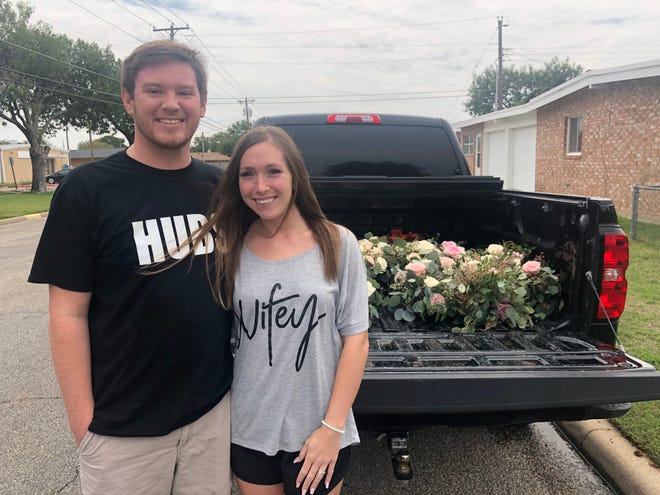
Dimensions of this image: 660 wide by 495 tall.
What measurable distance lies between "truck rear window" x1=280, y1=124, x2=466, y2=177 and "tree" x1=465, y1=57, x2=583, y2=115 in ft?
187

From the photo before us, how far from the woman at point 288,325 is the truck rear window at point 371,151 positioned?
→ 2.58m

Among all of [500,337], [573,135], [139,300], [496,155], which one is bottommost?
[500,337]

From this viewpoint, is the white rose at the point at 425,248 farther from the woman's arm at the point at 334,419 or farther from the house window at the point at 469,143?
the house window at the point at 469,143

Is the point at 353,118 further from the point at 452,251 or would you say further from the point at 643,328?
the point at 643,328

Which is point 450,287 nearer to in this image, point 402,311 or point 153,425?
point 402,311

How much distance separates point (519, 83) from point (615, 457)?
62348mm

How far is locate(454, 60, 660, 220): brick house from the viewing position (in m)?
12.6

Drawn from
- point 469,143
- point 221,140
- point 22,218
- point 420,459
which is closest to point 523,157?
point 469,143

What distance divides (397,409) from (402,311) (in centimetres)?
86

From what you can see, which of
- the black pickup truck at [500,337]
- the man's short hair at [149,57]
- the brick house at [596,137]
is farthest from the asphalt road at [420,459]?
the brick house at [596,137]

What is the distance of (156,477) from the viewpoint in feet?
5.51

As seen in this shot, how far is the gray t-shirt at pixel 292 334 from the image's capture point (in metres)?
1.63

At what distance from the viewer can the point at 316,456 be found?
165 cm

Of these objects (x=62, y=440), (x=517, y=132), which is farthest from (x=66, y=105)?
(x=62, y=440)
